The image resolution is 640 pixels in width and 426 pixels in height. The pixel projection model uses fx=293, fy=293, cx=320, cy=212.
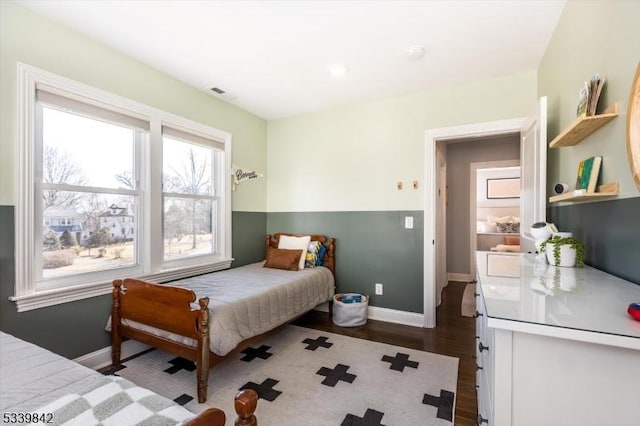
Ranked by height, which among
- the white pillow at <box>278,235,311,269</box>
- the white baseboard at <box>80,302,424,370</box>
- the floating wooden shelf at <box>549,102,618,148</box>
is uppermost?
the floating wooden shelf at <box>549,102,618,148</box>

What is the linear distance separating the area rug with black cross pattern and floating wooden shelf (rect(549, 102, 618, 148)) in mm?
1701

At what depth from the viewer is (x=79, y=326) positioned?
214 cm

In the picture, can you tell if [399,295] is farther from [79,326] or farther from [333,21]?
[79,326]

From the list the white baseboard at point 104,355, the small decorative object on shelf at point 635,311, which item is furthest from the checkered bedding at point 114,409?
the white baseboard at point 104,355

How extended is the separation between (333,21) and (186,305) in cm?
212

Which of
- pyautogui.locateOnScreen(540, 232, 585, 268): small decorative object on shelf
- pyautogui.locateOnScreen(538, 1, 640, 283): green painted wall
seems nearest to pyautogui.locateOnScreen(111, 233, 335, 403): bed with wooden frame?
pyautogui.locateOnScreen(540, 232, 585, 268): small decorative object on shelf

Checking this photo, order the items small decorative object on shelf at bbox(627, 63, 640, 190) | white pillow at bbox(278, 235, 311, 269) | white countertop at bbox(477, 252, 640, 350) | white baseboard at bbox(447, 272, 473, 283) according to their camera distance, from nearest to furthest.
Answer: white countertop at bbox(477, 252, 640, 350), small decorative object on shelf at bbox(627, 63, 640, 190), white pillow at bbox(278, 235, 311, 269), white baseboard at bbox(447, 272, 473, 283)

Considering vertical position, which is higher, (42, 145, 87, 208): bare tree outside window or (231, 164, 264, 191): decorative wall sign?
(231, 164, 264, 191): decorative wall sign

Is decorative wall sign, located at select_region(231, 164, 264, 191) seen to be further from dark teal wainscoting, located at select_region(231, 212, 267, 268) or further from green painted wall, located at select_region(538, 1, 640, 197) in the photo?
green painted wall, located at select_region(538, 1, 640, 197)

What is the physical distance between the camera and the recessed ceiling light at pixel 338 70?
2602 millimetres

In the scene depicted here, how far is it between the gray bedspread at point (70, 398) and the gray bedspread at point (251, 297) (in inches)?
34.3

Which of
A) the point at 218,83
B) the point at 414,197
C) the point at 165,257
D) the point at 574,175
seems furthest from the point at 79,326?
the point at 574,175

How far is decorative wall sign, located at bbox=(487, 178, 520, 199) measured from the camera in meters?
6.26

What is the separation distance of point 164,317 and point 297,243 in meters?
1.82
